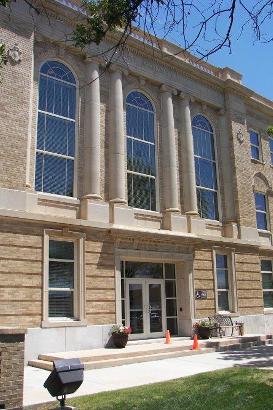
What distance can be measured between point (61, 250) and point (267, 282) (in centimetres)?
1378

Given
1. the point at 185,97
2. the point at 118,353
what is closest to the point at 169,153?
the point at 185,97

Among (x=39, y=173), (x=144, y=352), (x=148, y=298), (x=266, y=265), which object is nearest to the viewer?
(x=144, y=352)

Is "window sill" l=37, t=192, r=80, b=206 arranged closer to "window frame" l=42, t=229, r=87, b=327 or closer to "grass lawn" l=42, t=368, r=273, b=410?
"window frame" l=42, t=229, r=87, b=327

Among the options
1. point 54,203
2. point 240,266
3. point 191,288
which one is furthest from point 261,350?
point 54,203

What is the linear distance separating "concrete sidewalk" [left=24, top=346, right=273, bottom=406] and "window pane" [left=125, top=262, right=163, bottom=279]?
4532 mm

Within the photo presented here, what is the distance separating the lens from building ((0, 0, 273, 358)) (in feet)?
54.1

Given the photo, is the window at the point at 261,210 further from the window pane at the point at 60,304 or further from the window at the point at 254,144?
the window pane at the point at 60,304

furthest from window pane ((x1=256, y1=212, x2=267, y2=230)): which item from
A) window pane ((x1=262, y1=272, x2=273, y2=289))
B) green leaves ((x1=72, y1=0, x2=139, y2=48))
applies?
green leaves ((x1=72, y1=0, x2=139, y2=48))

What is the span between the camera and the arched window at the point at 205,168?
2362cm

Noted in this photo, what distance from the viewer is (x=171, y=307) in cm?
2116

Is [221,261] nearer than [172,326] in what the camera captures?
No

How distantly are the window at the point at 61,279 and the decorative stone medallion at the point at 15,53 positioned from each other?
6.76 meters

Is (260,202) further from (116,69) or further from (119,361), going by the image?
(119,361)

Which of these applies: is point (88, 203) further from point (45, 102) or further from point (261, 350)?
point (261, 350)
